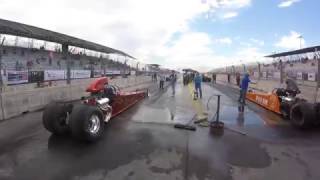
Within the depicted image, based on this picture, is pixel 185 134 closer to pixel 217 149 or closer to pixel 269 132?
pixel 217 149

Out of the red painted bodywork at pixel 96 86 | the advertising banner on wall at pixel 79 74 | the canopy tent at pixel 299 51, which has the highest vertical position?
the canopy tent at pixel 299 51

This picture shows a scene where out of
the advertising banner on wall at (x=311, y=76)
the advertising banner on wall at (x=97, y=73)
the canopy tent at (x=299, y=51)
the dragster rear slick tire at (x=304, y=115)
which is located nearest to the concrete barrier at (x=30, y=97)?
the dragster rear slick tire at (x=304, y=115)

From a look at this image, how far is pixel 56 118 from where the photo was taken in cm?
841

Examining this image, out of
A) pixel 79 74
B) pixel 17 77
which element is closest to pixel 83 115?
pixel 17 77

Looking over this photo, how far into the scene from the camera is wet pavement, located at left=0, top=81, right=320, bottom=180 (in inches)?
231

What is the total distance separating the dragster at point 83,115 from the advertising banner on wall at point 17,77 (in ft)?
→ 31.9

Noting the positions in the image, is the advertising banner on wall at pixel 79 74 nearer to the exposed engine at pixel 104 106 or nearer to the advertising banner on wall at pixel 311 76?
the exposed engine at pixel 104 106

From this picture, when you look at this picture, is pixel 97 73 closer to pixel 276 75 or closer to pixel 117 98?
pixel 276 75

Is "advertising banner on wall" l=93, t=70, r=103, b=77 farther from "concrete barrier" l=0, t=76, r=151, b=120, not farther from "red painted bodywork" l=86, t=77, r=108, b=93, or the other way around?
"red painted bodywork" l=86, t=77, r=108, b=93

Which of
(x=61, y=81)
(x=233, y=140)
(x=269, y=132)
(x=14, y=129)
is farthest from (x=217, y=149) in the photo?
(x=61, y=81)

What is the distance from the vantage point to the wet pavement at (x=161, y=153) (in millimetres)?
5867

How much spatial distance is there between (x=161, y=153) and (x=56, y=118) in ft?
10.1

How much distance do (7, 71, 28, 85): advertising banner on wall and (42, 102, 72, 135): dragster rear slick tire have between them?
10.6 meters

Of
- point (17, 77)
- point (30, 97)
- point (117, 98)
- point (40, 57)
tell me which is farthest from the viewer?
point (40, 57)
